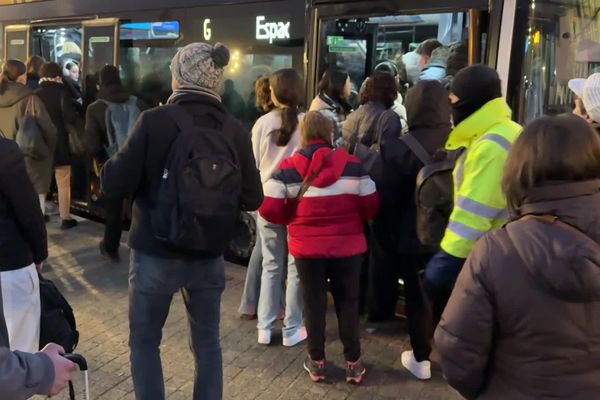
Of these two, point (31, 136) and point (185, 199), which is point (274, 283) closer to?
point (185, 199)

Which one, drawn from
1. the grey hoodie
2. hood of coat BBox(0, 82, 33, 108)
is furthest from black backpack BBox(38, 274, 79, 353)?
hood of coat BBox(0, 82, 33, 108)

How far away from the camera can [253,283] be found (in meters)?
4.71

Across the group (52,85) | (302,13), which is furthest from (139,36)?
(302,13)

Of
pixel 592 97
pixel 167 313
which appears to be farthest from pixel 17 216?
pixel 592 97

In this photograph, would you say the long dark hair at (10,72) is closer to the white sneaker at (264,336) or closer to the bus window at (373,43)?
the bus window at (373,43)

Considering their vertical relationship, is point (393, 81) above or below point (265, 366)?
above

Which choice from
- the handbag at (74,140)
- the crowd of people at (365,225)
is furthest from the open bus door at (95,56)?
the crowd of people at (365,225)

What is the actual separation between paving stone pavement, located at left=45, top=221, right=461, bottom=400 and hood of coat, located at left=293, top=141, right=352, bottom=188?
4.17ft

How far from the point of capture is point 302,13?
523cm

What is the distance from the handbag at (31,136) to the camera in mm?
6105

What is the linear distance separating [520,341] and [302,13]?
394 centimetres

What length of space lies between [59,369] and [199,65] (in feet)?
5.16

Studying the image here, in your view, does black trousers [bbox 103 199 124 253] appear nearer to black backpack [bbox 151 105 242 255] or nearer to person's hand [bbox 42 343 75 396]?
black backpack [bbox 151 105 242 255]

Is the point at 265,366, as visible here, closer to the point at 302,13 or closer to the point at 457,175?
the point at 457,175
